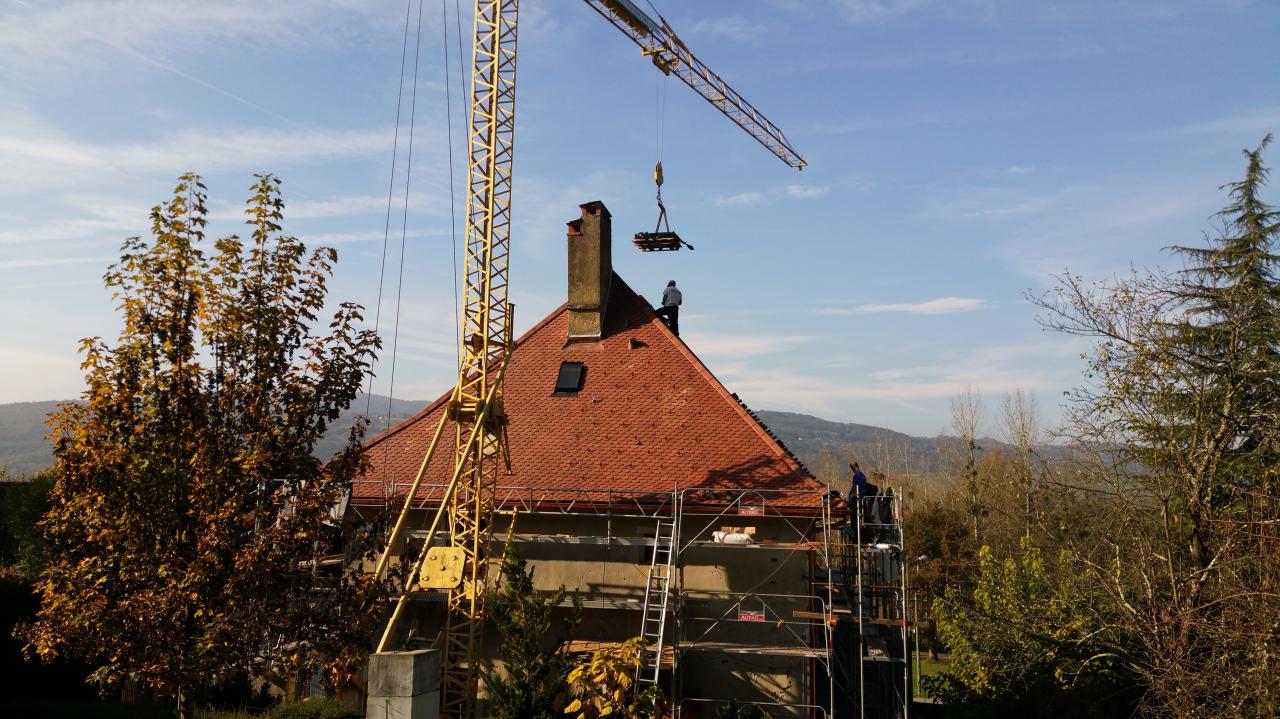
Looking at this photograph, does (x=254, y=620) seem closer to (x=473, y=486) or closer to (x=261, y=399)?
(x=261, y=399)

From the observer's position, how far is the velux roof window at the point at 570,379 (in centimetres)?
2277

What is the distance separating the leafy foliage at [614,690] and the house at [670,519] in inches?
39.2

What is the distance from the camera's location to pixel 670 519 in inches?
780

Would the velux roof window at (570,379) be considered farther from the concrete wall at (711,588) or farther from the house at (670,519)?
the concrete wall at (711,588)

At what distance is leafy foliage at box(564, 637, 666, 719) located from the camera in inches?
621

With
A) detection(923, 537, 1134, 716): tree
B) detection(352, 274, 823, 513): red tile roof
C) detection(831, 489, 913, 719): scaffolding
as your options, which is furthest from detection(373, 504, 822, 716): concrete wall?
detection(923, 537, 1134, 716): tree

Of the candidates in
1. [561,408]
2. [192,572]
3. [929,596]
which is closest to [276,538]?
[192,572]

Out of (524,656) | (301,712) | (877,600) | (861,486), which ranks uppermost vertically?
(861,486)

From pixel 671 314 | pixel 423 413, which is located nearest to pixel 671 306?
pixel 671 314

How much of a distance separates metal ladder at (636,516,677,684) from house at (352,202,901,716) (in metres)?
0.05

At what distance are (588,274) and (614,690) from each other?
11223mm

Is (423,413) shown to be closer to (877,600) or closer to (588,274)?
A: (588,274)

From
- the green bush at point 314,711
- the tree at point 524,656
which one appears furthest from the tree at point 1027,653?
the green bush at point 314,711

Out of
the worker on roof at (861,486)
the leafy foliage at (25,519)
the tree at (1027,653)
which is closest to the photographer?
the tree at (1027,653)
